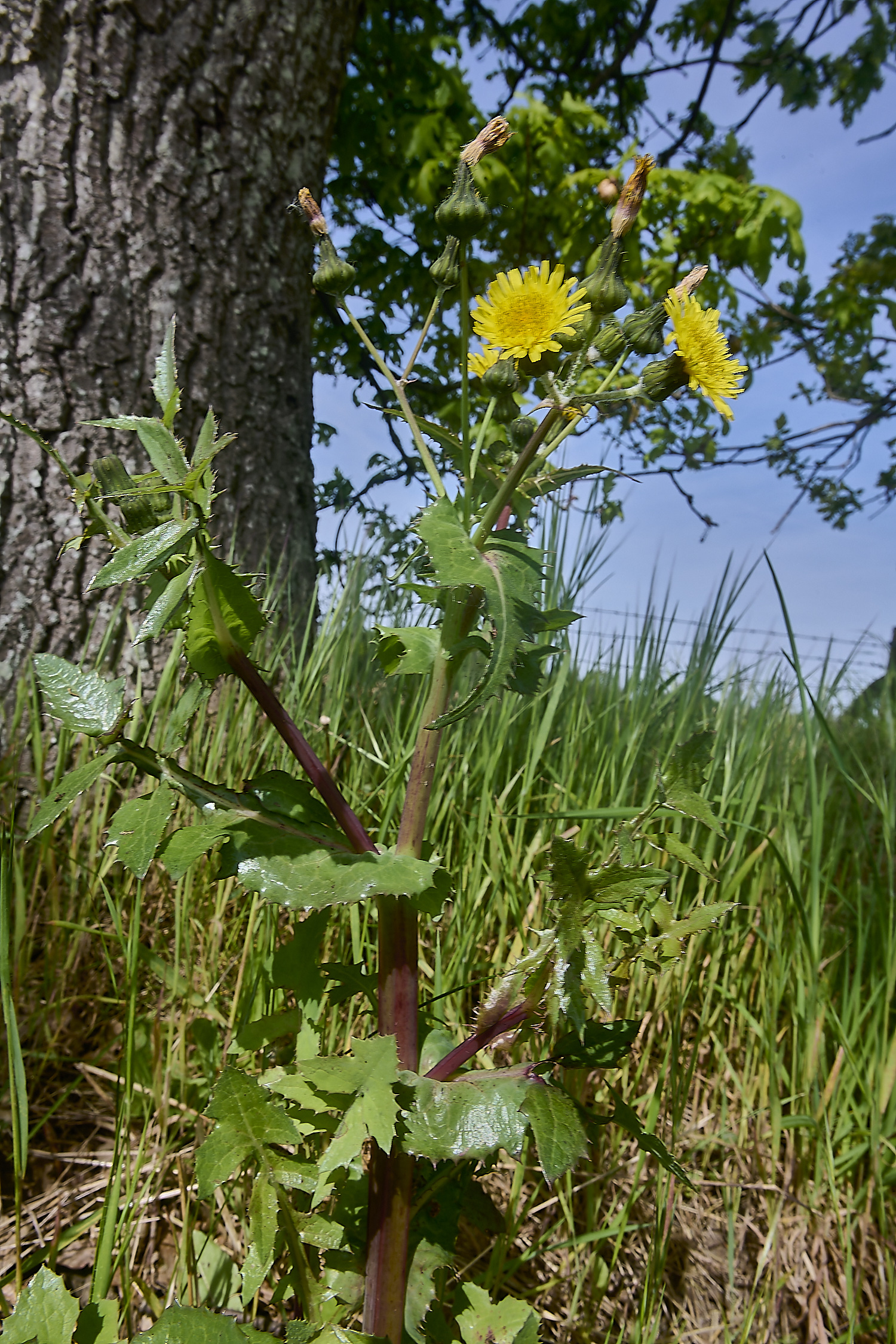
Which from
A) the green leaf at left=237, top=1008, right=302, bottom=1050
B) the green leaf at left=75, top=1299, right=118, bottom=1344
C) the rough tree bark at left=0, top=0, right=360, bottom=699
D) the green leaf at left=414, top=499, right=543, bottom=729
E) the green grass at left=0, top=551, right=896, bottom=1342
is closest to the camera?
the green leaf at left=414, top=499, right=543, bottom=729

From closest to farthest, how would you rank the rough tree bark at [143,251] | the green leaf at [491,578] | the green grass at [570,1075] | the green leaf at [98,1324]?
1. the green leaf at [491,578]
2. the green leaf at [98,1324]
3. the green grass at [570,1075]
4. the rough tree bark at [143,251]

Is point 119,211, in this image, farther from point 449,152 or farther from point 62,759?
point 449,152

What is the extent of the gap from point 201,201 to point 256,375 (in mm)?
334

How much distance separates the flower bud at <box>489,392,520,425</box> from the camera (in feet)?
1.95

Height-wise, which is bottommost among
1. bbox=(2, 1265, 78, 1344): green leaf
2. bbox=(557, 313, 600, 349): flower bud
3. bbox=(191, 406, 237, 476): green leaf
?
bbox=(2, 1265, 78, 1344): green leaf

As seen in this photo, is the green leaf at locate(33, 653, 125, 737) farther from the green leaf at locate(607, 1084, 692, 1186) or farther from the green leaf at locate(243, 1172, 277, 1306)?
the green leaf at locate(607, 1084, 692, 1186)

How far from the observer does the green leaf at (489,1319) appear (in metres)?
0.63

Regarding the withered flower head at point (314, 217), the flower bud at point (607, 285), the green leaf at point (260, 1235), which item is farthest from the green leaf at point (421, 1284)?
the withered flower head at point (314, 217)

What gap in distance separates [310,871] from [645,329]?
17.3 inches

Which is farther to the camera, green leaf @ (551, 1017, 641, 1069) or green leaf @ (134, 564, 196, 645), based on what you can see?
green leaf @ (551, 1017, 641, 1069)

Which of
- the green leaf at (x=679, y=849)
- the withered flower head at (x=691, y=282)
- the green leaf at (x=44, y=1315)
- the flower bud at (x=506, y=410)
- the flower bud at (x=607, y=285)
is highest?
the withered flower head at (x=691, y=282)

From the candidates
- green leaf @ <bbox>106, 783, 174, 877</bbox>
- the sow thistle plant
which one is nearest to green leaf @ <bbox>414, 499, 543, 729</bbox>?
the sow thistle plant

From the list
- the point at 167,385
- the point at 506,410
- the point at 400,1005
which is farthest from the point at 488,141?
the point at 400,1005

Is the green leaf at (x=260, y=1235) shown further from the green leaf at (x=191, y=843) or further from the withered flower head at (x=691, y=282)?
the withered flower head at (x=691, y=282)
